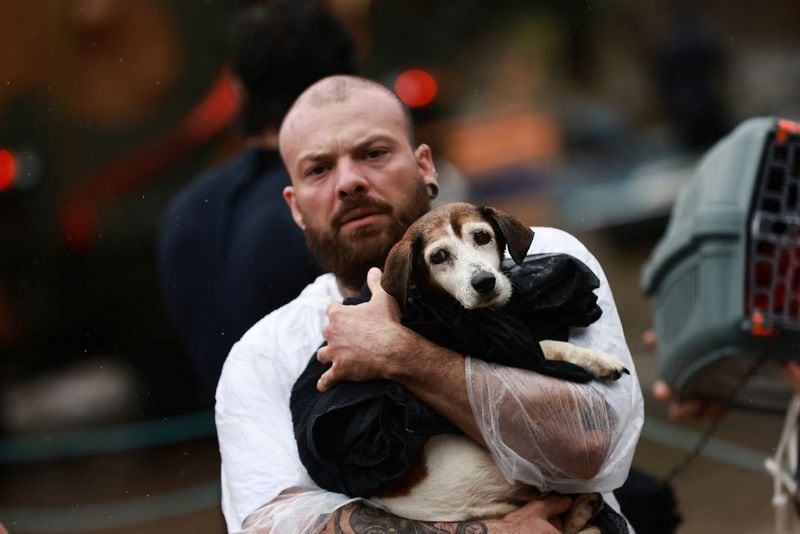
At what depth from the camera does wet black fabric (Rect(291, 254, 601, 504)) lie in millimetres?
1663

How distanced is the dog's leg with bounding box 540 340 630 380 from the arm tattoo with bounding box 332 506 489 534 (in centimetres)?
26

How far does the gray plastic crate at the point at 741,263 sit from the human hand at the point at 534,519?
0.81 meters

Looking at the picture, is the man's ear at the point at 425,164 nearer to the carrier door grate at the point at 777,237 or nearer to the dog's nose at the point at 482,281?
the dog's nose at the point at 482,281

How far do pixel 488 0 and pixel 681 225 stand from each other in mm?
2606

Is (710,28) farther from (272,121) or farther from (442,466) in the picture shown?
(442,466)

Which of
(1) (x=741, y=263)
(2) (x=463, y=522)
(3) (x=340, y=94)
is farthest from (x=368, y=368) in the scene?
(1) (x=741, y=263)

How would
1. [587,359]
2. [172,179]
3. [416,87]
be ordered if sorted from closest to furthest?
[587,359] → [172,179] → [416,87]

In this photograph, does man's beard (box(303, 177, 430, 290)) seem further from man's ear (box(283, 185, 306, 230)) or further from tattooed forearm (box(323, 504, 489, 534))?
tattooed forearm (box(323, 504, 489, 534))

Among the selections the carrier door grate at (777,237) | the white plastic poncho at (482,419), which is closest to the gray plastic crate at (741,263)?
the carrier door grate at (777,237)

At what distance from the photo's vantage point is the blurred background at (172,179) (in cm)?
360

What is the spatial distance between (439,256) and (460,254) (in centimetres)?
3

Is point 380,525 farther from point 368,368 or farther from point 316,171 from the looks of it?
point 316,171

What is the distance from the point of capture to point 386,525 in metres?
1.72

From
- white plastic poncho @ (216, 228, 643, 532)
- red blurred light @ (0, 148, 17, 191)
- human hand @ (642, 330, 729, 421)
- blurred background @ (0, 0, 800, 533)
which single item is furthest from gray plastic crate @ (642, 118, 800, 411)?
red blurred light @ (0, 148, 17, 191)
